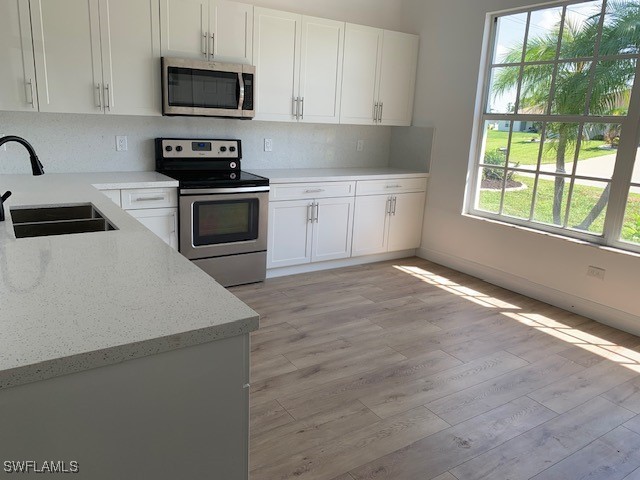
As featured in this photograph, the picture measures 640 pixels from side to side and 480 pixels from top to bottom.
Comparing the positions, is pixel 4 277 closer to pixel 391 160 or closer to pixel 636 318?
pixel 636 318

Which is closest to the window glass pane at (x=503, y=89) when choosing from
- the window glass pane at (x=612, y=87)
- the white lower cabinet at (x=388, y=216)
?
the window glass pane at (x=612, y=87)

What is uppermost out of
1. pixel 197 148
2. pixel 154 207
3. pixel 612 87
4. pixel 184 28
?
pixel 184 28

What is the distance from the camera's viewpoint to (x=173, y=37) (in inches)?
137

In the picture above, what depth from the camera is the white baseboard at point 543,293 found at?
11.2 ft

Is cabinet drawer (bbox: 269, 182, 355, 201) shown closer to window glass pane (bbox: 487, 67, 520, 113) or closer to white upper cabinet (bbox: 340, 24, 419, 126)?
white upper cabinet (bbox: 340, 24, 419, 126)

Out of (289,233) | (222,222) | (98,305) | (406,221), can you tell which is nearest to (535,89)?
(406,221)

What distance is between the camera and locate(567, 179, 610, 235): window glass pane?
352cm

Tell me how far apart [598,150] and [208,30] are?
2.99m

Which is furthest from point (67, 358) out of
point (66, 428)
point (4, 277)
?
point (4, 277)

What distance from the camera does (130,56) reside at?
3.38 meters

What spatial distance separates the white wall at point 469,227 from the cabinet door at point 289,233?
142 cm

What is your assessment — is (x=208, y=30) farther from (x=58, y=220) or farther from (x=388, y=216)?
(x=388, y=216)

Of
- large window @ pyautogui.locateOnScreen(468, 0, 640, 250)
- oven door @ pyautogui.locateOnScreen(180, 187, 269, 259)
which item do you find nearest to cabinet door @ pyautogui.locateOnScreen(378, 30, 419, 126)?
large window @ pyautogui.locateOnScreen(468, 0, 640, 250)

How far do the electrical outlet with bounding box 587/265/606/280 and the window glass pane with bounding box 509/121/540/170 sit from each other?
2.98 feet
